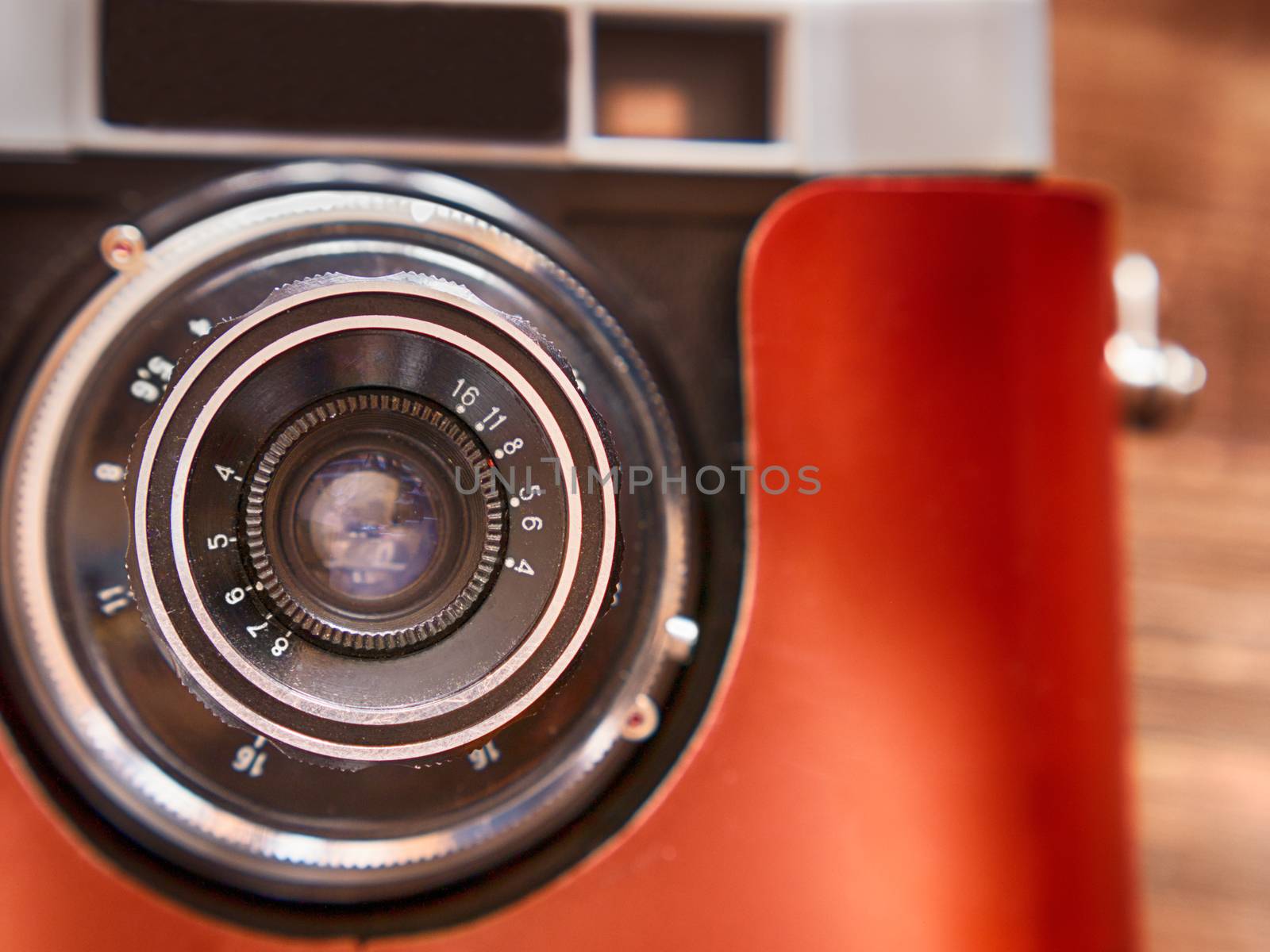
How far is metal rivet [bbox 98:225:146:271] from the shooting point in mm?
305

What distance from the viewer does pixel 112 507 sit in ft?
0.96

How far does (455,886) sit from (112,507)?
Result: 0.15m

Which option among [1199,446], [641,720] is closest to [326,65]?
[641,720]

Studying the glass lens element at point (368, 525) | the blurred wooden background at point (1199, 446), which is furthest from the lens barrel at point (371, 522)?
the blurred wooden background at point (1199, 446)

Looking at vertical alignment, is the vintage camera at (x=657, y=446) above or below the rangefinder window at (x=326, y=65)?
below

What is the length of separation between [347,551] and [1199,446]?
420mm

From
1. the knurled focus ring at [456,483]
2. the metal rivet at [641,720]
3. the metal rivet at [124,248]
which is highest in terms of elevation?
the metal rivet at [124,248]

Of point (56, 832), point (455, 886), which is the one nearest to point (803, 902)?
point (455, 886)

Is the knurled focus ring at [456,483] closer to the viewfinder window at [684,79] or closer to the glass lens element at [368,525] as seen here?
the glass lens element at [368,525]

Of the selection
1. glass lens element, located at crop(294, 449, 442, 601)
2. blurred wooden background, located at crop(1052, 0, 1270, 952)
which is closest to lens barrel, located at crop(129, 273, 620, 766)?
glass lens element, located at crop(294, 449, 442, 601)

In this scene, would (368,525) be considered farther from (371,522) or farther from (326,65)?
(326,65)

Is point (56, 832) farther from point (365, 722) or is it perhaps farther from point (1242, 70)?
point (1242, 70)

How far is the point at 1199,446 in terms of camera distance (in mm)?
487

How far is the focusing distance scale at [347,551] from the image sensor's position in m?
0.26
